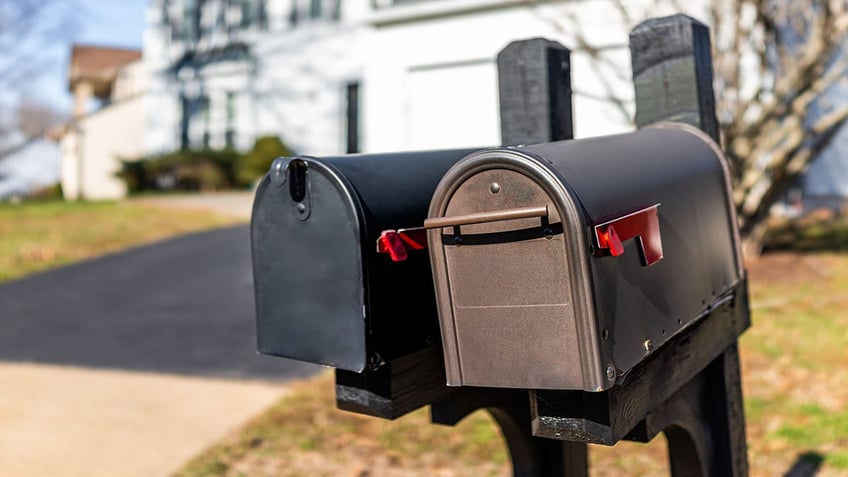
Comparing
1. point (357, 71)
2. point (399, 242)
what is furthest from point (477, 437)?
point (357, 71)

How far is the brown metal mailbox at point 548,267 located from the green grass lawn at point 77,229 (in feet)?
31.4

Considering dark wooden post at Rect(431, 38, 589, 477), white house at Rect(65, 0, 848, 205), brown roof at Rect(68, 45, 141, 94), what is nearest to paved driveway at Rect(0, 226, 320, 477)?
dark wooden post at Rect(431, 38, 589, 477)

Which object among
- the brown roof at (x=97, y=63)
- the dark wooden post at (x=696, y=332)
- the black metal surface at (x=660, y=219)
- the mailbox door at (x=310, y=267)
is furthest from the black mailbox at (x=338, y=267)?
the brown roof at (x=97, y=63)

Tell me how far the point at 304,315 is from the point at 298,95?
17101 mm

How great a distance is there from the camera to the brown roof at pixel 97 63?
3828cm

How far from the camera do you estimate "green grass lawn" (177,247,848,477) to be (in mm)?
3479

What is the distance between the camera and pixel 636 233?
48.3 inches

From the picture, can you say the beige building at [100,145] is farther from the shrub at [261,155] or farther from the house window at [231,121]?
the shrub at [261,155]

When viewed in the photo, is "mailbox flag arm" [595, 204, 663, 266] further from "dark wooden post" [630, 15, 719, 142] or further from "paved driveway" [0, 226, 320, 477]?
"paved driveway" [0, 226, 320, 477]

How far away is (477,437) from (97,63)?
4056 cm

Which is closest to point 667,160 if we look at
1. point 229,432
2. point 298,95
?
point 229,432

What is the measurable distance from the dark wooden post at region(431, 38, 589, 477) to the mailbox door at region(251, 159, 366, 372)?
1.83ft

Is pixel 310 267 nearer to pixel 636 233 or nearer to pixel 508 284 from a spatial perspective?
pixel 508 284

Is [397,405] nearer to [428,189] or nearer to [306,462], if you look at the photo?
[428,189]
